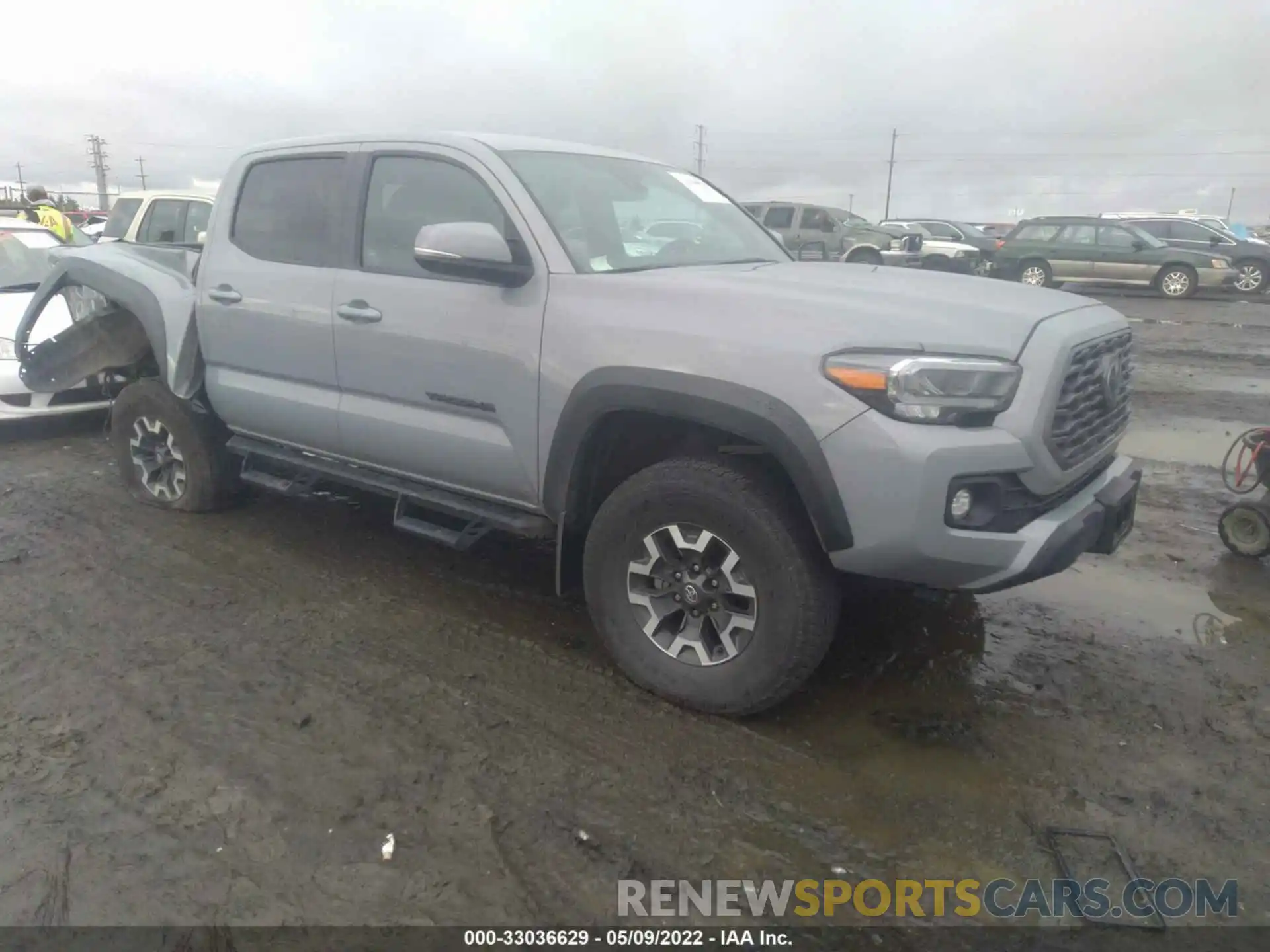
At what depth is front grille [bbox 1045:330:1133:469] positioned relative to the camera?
2867mm

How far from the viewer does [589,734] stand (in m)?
3.14

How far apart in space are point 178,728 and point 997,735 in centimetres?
281

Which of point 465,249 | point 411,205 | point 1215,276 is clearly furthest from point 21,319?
point 1215,276

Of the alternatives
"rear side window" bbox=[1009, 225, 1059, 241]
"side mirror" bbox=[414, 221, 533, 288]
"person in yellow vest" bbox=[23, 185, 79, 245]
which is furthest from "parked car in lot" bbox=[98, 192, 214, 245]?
"rear side window" bbox=[1009, 225, 1059, 241]

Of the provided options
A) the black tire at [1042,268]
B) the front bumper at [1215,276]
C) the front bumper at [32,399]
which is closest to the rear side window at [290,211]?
the front bumper at [32,399]

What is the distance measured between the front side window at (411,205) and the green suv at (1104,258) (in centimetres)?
1937

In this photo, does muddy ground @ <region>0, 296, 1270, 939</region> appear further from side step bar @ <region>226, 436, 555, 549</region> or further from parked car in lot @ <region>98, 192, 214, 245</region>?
parked car in lot @ <region>98, 192, 214, 245</region>

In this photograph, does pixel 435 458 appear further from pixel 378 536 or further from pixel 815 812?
pixel 815 812

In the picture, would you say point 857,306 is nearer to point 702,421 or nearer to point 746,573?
point 702,421

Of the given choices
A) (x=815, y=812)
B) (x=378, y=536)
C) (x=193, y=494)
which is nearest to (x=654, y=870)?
(x=815, y=812)

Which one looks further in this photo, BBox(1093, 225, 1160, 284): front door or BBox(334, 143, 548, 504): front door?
BBox(1093, 225, 1160, 284): front door

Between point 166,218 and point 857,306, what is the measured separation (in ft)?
33.0

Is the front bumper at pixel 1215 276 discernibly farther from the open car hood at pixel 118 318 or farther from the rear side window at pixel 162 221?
the open car hood at pixel 118 318

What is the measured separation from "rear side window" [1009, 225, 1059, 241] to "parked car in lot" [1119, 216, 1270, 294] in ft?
9.13
